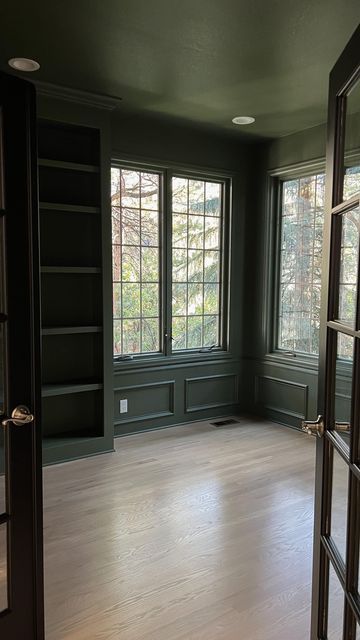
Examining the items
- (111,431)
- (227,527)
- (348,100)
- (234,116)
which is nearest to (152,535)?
(227,527)

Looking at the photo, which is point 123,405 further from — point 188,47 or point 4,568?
point 188,47

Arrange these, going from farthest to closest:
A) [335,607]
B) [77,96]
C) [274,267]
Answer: [274,267] → [77,96] → [335,607]

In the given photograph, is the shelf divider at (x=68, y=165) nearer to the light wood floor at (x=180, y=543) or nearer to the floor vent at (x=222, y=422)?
the light wood floor at (x=180, y=543)

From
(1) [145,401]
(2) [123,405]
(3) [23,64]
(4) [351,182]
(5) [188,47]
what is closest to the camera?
(4) [351,182]

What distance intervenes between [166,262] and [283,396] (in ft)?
5.67

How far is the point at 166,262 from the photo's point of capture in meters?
4.51

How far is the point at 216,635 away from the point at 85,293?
8.78ft

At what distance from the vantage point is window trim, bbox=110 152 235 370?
14.2 feet

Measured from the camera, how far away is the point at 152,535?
105 inches

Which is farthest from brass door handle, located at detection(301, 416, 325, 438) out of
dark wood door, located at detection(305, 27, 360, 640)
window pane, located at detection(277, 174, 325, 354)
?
window pane, located at detection(277, 174, 325, 354)

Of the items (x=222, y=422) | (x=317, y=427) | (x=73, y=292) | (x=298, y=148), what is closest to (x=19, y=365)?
(x=317, y=427)

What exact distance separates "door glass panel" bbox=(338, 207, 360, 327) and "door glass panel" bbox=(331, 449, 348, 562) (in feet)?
1.34

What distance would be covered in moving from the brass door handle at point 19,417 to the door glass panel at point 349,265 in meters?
1.03

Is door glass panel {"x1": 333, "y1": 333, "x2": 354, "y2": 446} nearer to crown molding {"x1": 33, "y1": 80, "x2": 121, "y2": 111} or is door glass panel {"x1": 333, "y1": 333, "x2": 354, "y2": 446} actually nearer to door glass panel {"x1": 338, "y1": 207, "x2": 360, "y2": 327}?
door glass panel {"x1": 338, "y1": 207, "x2": 360, "y2": 327}
